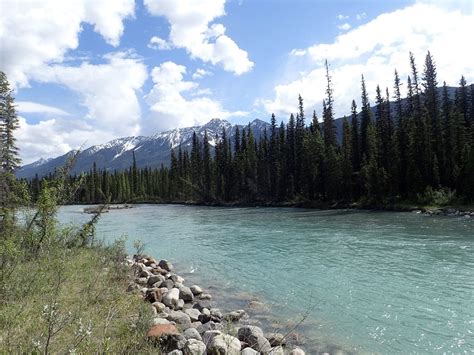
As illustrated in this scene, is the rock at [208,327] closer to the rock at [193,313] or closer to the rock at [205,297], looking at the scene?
the rock at [193,313]

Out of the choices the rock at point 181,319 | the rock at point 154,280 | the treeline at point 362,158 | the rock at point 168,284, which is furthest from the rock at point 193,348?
the treeline at point 362,158

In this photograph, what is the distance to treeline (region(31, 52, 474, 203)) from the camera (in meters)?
51.5

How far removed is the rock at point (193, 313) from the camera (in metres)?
10.6

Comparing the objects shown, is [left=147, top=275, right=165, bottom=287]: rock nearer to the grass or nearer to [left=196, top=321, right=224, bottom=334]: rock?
the grass

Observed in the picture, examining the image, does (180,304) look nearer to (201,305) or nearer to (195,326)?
(201,305)

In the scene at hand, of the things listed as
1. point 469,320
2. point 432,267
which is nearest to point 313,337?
point 469,320

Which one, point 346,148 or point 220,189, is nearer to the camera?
point 346,148

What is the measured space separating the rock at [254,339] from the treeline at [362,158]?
2238 centimetres

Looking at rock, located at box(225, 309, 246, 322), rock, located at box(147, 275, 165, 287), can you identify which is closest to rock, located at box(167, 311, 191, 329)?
rock, located at box(225, 309, 246, 322)

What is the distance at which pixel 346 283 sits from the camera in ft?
46.1

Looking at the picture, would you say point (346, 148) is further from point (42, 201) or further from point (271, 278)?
point (42, 201)

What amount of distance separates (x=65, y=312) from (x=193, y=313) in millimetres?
3936

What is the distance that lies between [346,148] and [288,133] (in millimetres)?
21241

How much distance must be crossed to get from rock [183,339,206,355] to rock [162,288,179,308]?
4.18 m
